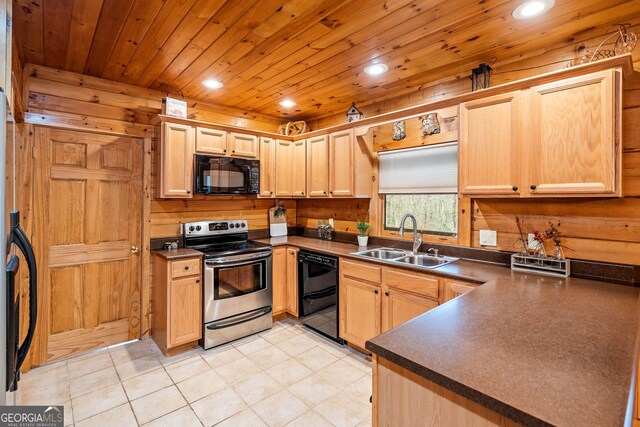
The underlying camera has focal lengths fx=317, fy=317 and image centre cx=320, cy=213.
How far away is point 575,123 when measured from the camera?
6.48 ft

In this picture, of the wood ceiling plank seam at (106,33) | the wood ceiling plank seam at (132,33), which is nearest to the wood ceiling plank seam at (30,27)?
the wood ceiling plank seam at (106,33)

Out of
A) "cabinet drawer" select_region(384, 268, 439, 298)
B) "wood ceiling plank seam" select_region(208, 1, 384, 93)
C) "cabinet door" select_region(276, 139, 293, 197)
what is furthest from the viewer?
"cabinet door" select_region(276, 139, 293, 197)

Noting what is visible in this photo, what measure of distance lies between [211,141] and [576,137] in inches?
122

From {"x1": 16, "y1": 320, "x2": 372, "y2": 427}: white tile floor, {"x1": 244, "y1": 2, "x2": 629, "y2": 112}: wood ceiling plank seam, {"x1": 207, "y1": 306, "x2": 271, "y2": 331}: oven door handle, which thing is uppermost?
{"x1": 244, "y1": 2, "x2": 629, "y2": 112}: wood ceiling plank seam

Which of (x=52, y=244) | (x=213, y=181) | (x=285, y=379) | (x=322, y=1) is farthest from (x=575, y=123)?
(x=52, y=244)

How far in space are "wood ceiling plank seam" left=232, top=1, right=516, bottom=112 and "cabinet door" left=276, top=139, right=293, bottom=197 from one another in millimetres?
1273

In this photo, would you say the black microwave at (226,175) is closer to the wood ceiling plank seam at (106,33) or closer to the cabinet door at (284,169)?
the cabinet door at (284,169)

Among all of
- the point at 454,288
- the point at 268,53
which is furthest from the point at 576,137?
the point at 268,53

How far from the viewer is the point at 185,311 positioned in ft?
9.89

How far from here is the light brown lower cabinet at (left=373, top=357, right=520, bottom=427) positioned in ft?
3.02

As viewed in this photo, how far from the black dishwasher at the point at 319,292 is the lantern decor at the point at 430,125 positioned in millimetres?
1516

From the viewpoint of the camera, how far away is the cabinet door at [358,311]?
2803mm

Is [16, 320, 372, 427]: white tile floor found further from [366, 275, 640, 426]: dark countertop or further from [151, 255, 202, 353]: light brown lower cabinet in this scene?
[366, 275, 640, 426]: dark countertop

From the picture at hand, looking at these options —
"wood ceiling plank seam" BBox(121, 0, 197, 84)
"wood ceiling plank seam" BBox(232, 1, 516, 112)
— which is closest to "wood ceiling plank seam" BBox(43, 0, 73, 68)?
"wood ceiling plank seam" BBox(121, 0, 197, 84)
